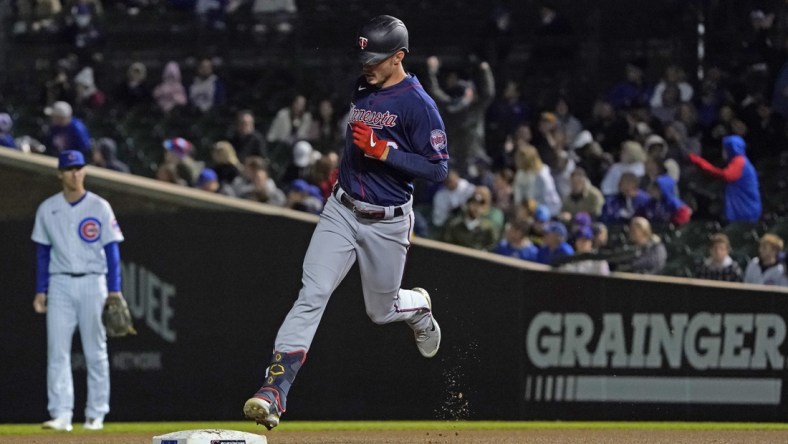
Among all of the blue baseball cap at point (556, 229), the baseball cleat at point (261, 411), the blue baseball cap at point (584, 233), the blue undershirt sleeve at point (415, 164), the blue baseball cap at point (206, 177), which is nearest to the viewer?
the baseball cleat at point (261, 411)

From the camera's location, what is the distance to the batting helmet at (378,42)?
7281mm

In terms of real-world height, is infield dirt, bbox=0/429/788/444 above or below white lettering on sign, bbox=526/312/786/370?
below

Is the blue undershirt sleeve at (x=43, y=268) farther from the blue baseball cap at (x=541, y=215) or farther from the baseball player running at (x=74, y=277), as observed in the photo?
the blue baseball cap at (x=541, y=215)

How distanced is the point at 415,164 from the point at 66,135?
28.3 ft

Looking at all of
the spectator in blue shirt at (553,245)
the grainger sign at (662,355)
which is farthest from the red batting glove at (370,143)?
Result: the spectator in blue shirt at (553,245)

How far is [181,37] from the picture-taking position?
62.6ft

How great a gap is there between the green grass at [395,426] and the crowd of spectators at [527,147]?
1.24 m

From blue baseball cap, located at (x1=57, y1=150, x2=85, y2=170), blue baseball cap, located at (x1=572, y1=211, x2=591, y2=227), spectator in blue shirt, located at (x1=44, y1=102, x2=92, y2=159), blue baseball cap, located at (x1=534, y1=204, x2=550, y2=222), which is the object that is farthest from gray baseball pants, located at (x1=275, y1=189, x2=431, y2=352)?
spectator in blue shirt, located at (x1=44, y1=102, x2=92, y2=159)

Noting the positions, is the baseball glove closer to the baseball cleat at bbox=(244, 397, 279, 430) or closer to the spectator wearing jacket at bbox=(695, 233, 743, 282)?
the baseball cleat at bbox=(244, 397, 279, 430)

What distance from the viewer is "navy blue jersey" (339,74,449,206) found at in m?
7.40

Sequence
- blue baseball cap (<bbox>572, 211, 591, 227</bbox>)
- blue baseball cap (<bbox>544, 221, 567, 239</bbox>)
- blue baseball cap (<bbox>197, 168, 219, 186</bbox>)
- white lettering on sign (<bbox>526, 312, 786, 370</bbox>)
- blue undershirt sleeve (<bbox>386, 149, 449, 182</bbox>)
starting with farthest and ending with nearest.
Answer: blue baseball cap (<bbox>197, 168, 219, 186</bbox>), blue baseball cap (<bbox>572, 211, 591, 227</bbox>), blue baseball cap (<bbox>544, 221, 567, 239</bbox>), white lettering on sign (<bbox>526, 312, 786, 370</bbox>), blue undershirt sleeve (<bbox>386, 149, 449, 182</bbox>)

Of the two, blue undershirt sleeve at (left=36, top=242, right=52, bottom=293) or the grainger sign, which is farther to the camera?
the grainger sign

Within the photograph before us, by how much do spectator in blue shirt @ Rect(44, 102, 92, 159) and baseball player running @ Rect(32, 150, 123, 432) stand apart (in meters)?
4.60

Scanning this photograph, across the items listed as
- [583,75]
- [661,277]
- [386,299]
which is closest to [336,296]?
[661,277]
